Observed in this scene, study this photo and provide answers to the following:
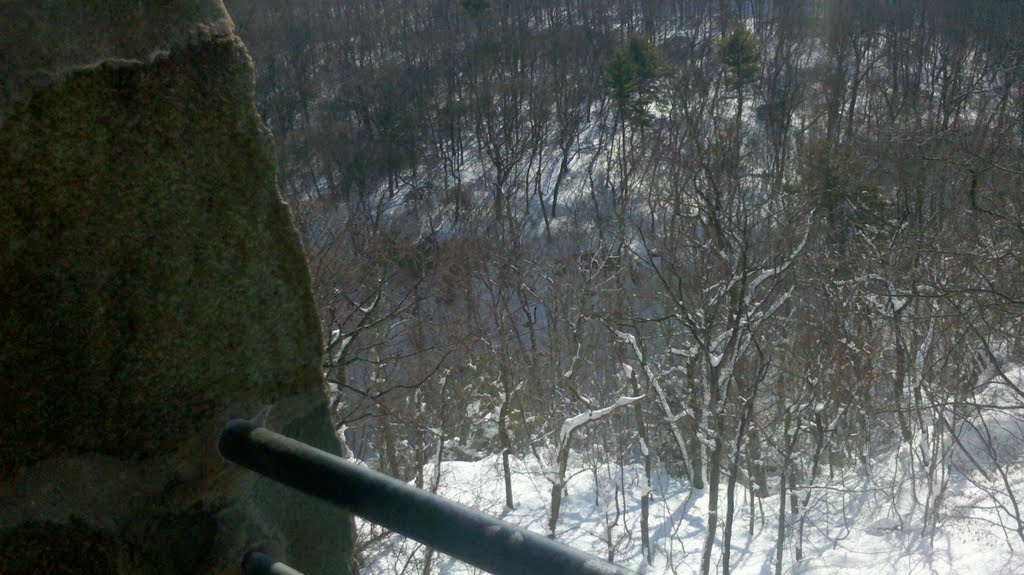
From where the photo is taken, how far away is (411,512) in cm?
78

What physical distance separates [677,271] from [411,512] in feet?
53.0

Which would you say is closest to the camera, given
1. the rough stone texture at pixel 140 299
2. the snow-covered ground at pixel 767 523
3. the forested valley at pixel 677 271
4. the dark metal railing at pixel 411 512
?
the dark metal railing at pixel 411 512

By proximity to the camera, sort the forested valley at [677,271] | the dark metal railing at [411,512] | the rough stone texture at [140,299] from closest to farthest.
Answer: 1. the dark metal railing at [411,512]
2. the rough stone texture at [140,299]
3. the forested valley at [677,271]

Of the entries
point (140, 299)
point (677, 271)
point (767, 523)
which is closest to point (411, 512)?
point (140, 299)

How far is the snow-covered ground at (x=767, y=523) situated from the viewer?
1341 cm

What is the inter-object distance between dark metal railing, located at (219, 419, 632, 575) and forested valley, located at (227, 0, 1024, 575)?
9.64 m

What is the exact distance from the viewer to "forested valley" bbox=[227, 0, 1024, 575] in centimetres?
1435

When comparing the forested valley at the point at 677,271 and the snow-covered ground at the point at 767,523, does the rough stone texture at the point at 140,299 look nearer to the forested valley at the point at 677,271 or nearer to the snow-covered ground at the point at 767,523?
the forested valley at the point at 677,271

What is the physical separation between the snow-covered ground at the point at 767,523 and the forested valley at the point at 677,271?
8 cm

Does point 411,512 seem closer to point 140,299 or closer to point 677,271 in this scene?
point 140,299

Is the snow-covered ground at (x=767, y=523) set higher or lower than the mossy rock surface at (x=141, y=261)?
lower

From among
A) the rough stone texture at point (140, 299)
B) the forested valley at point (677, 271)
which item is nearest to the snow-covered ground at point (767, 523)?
the forested valley at point (677, 271)

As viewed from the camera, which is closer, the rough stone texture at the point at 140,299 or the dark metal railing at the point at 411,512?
the dark metal railing at the point at 411,512

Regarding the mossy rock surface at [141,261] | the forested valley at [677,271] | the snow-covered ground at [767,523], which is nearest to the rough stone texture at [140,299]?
the mossy rock surface at [141,261]
